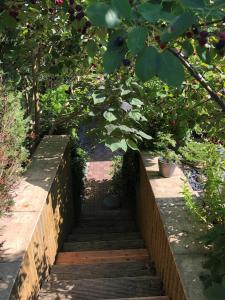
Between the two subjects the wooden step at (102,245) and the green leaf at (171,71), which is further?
the wooden step at (102,245)

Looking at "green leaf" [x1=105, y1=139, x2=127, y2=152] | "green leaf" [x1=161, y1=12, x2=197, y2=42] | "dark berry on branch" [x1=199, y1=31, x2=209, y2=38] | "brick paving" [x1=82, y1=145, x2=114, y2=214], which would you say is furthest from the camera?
"brick paving" [x1=82, y1=145, x2=114, y2=214]

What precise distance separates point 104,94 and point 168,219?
4.79ft

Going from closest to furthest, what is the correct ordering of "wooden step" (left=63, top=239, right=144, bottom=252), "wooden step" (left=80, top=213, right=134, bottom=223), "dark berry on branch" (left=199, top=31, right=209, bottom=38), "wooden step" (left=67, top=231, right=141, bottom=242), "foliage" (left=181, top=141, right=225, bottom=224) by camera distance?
"dark berry on branch" (left=199, top=31, right=209, bottom=38)
"foliage" (left=181, top=141, right=225, bottom=224)
"wooden step" (left=63, top=239, right=144, bottom=252)
"wooden step" (left=67, top=231, right=141, bottom=242)
"wooden step" (left=80, top=213, right=134, bottom=223)

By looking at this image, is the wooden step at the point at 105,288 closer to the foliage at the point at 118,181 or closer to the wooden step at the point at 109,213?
the wooden step at the point at 109,213

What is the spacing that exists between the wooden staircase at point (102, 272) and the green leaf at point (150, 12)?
2.38m

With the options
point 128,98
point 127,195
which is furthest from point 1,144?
point 127,195

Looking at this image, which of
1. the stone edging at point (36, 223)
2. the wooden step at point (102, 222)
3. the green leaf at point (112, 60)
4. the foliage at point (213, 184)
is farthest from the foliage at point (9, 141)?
the wooden step at point (102, 222)

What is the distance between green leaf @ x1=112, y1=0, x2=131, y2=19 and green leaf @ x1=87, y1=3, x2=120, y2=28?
0.01m

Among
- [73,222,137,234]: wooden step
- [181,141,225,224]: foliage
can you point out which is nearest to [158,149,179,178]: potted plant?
[181,141,225,224]: foliage

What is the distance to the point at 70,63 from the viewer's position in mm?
4031

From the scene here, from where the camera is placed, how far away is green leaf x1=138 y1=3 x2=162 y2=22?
105cm

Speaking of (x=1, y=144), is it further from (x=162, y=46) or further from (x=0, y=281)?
(x=162, y=46)

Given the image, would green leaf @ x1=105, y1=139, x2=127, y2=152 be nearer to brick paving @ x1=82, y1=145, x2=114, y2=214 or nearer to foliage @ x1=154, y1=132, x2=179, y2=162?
foliage @ x1=154, y1=132, x2=179, y2=162

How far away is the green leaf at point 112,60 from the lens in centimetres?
113
